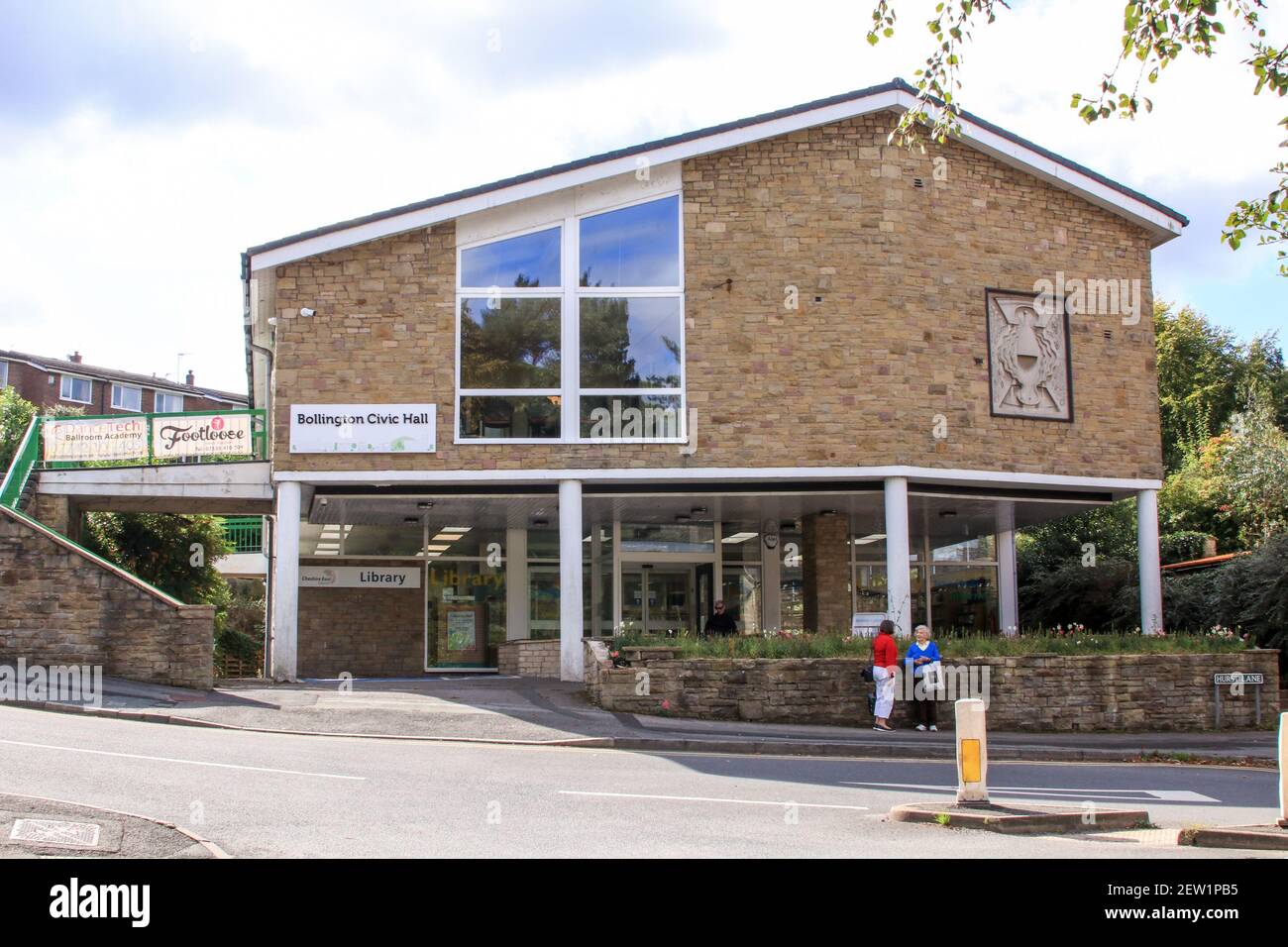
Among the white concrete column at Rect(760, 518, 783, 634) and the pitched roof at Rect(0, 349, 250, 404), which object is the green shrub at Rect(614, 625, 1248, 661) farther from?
the pitched roof at Rect(0, 349, 250, 404)

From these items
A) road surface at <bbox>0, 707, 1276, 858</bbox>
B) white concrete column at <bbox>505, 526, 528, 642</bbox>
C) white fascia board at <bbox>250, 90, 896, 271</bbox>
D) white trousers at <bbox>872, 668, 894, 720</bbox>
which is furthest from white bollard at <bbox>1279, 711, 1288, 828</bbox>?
white concrete column at <bbox>505, 526, 528, 642</bbox>

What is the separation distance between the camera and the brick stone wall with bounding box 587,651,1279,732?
58.0 ft

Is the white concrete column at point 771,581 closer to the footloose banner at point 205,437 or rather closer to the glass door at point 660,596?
the glass door at point 660,596

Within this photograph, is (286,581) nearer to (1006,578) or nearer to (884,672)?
(884,672)

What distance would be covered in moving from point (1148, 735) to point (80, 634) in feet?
50.5

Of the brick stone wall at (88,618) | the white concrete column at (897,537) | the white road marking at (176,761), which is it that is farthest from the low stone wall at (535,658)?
the white road marking at (176,761)

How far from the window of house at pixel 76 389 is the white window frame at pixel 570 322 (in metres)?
46.0

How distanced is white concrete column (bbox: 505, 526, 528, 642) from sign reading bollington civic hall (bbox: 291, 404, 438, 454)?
6.06 meters

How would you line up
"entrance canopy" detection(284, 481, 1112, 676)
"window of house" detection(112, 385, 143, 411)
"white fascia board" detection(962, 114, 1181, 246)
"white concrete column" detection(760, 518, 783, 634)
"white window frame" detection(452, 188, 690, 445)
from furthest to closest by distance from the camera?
"window of house" detection(112, 385, 143, 411), "white concrete column" detection(760, 518, 783, 634), "entrance canopy" detection(284, 481, 1112, 676), "white fascia board" detection(962, 114, 1181, 246), "white window frame" detection(452, 188, 690, 445)

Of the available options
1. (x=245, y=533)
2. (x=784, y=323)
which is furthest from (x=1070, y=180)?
(x=245, y=533)

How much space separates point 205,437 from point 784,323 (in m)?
10.8

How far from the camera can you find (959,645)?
18828mm

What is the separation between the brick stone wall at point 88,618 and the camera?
17.9m
